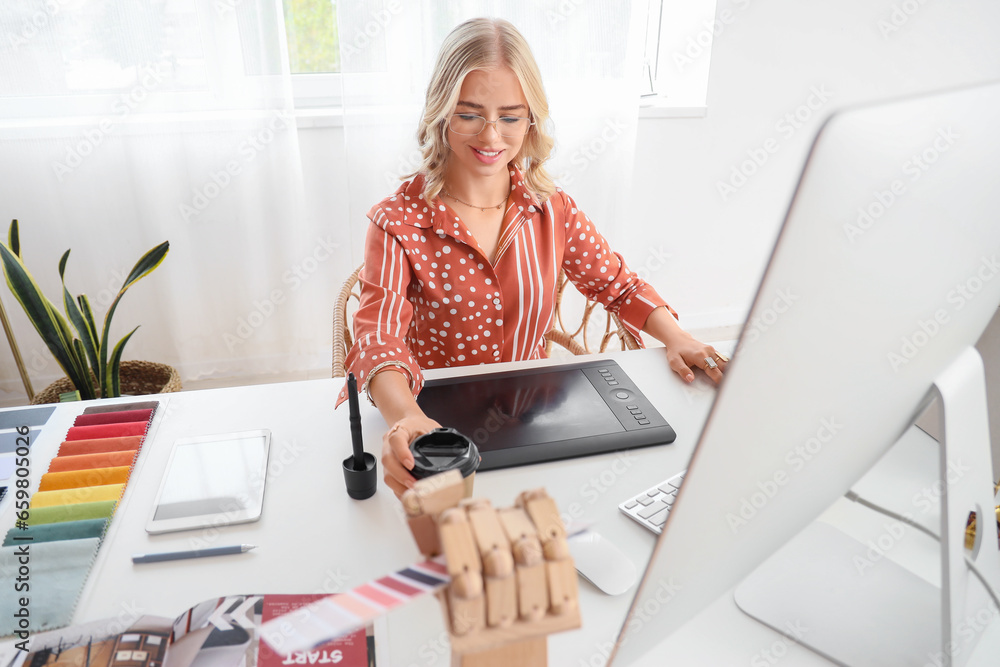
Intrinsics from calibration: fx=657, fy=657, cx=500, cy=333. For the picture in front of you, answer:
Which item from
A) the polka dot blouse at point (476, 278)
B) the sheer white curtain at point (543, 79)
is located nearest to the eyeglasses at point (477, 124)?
the polka dot blouse at point (476, 278)

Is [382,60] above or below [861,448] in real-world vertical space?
above

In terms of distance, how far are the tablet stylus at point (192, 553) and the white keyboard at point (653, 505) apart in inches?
18.4

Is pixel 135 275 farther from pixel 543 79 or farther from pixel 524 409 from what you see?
pixel 543 79

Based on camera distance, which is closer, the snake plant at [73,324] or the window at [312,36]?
the snake plant at [73,324]

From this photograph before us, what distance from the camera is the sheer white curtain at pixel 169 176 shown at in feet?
6.72

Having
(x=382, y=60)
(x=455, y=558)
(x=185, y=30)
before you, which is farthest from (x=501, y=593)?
(x=185, y=30)

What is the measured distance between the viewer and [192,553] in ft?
2.53

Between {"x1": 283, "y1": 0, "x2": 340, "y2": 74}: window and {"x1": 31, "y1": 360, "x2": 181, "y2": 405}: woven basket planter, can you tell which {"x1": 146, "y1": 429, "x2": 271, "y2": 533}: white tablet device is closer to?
{"x1": 31, "y1": 360, "x2": 181, "y2": 405}: woven basket planter

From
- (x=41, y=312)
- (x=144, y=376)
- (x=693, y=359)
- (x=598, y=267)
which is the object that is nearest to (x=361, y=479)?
(x=693, y=359)

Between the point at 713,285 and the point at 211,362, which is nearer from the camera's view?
the point at 211,362

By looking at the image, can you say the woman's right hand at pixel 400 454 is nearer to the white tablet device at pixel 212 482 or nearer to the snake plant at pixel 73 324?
the white tablet device at pixel 212 482

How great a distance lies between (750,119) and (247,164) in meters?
1.95

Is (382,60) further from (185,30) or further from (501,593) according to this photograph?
(501,593)

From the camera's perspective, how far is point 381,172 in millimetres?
2338
